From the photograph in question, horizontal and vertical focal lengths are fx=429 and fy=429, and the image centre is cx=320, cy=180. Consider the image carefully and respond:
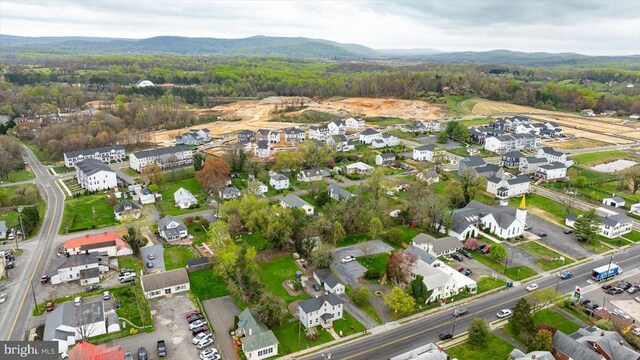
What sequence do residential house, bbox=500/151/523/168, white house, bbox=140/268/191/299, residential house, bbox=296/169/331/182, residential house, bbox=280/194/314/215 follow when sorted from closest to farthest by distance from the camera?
1. white house, bbox=140/268/191/299
2. residential house, bbox=280/194/314/215
3. residential house, bbox=296/169/331/182
4. residential house, bbox=500/151/523/168

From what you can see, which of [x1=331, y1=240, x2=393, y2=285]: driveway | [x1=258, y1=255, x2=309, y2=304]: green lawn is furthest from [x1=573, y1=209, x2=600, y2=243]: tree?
[x1=258, y1=255, x2=309, y2=304]: green lawn

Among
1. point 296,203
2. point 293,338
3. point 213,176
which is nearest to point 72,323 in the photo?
point 293,338

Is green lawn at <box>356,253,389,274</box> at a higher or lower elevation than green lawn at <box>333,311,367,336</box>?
higher

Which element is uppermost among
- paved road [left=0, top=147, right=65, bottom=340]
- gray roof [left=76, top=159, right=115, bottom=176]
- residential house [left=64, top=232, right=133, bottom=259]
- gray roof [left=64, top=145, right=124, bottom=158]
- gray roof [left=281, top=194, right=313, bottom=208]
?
gray roof [left=76, top=159, right=115, bottom=176]

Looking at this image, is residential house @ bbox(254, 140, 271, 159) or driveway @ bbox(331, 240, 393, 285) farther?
residential house @ bbox(254, 140, 271, 159)

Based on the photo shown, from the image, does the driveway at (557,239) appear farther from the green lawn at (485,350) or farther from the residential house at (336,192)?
the residential house at (336,192)

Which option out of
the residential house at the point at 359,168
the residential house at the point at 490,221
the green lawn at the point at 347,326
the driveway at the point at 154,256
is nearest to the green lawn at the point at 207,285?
the driveway at the point at 154,256

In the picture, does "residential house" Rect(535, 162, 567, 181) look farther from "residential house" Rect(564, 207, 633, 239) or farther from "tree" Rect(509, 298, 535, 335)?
"tree" Rect(509, 298, 535, 335)
